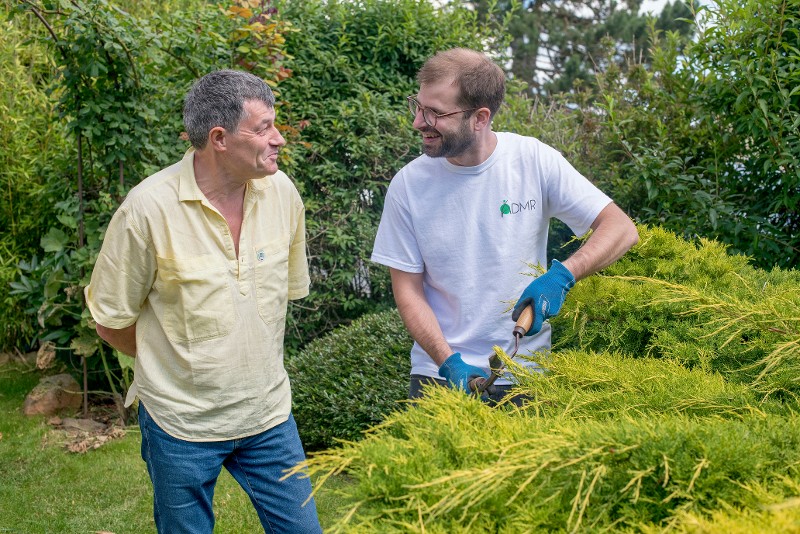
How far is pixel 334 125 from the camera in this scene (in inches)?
272

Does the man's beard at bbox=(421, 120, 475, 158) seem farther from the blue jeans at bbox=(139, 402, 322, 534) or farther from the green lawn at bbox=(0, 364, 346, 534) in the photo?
the green lawn at bbox=(0, 364, 346, 534)

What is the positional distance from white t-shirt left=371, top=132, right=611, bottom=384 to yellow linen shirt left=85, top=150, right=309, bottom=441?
0.51 meters

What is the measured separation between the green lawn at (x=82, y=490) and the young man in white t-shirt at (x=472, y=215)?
1.71 metres

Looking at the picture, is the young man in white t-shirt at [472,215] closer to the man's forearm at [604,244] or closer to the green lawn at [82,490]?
the man's forearm at [604,244]

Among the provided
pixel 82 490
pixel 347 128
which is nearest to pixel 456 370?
pixel 82 490

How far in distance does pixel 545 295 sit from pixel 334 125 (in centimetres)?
477

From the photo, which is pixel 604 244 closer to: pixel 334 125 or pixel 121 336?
pixel 121 336

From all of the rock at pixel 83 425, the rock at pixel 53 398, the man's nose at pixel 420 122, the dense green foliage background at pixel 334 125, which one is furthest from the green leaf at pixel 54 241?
the man's nose at pixel 420 122

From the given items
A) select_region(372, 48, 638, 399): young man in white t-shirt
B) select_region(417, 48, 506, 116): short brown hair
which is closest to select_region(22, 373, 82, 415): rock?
select_region(372, 48, 638, 399): young man in white t-shirt

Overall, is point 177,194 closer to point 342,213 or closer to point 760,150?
point 760,150

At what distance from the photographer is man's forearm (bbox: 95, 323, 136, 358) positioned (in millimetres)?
2865

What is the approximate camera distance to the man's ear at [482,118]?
2.82 metres

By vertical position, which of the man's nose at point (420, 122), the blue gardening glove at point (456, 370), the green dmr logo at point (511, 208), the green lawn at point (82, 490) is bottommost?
the green lawn at point (82, 490)

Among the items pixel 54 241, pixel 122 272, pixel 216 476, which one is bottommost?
pixel 54 241
